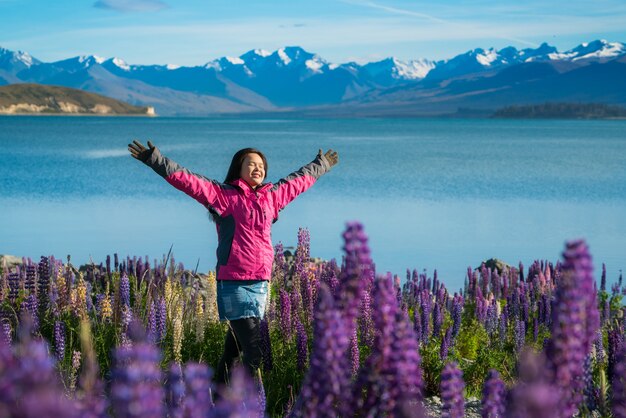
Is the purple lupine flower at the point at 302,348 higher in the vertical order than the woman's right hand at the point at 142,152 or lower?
lower

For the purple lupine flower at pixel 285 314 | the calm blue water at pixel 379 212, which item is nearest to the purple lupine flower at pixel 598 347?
the purple lupine flower at pixel 285 314

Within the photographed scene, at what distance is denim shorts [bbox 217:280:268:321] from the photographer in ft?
22.5

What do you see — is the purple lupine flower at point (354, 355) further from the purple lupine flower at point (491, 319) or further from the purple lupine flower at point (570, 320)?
the purple lupine flower at point (491, 319)

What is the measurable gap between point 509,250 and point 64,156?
5331 cm

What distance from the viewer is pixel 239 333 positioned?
6.81 meters

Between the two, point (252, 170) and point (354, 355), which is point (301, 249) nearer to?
point (252, 170)

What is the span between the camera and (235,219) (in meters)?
6.89

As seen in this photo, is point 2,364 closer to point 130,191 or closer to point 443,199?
point 443,199

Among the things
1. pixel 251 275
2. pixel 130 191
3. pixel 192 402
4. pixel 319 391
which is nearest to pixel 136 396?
pixel 192 402

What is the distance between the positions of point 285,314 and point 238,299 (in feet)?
2.08

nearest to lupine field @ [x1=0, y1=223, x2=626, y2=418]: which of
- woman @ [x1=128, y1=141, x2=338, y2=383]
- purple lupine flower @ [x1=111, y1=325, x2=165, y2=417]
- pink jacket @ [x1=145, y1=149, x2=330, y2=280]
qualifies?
purple lupine flower @ [x1=111, y1=325, x2=165, y2=417]

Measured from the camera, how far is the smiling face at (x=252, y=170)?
7.11m

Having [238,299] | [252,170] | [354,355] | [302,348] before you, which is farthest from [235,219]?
[354,355]

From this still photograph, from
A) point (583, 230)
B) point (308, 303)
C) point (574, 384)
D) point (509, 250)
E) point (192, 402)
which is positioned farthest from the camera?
point (583, 230)
